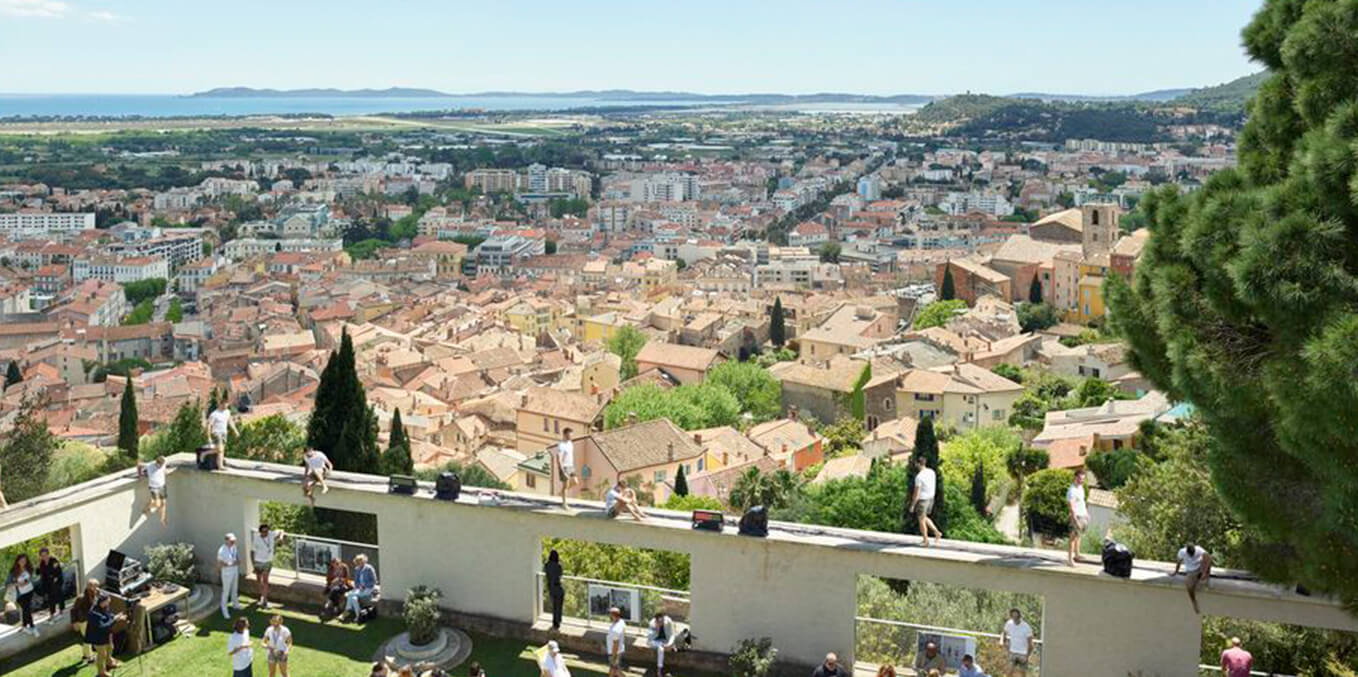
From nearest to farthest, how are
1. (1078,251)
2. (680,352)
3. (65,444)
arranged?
(65,444) < (680,352) < (1078,251)

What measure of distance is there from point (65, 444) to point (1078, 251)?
48.4 meters

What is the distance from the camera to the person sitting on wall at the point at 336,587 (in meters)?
9.47

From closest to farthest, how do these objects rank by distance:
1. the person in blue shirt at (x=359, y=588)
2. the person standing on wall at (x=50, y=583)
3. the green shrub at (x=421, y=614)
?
the green shrub at (x=421, y=614) < the person standing on wall at (x=50, y=583) < the person in blue shirt at (x=359, y=588)

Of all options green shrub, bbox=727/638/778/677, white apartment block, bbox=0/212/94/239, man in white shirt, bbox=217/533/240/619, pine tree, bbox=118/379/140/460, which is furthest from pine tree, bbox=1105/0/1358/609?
white apartment block, bbox=0/212/94/239

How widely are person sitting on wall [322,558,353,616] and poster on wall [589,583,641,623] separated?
1.93m

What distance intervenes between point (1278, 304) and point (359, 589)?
22.5 ft

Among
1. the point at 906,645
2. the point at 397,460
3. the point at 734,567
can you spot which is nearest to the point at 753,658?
the point at 734,567

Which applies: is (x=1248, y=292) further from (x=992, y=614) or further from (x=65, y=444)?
(x=65, y=444)

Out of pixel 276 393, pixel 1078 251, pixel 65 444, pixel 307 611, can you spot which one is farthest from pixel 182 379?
pixel 1078 251

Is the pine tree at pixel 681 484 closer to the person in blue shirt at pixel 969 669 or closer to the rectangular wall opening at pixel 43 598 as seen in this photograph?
the rectangular wall opening at pixel 43 598

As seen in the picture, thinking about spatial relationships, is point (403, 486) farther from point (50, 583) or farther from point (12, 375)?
point (12, 375)

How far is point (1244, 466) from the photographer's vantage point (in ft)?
22.3

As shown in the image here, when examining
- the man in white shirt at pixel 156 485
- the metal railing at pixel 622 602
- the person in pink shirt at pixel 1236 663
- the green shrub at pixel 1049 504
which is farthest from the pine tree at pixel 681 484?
the person in pink shirt at pixel 1236 663

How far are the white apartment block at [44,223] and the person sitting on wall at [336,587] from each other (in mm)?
108912
